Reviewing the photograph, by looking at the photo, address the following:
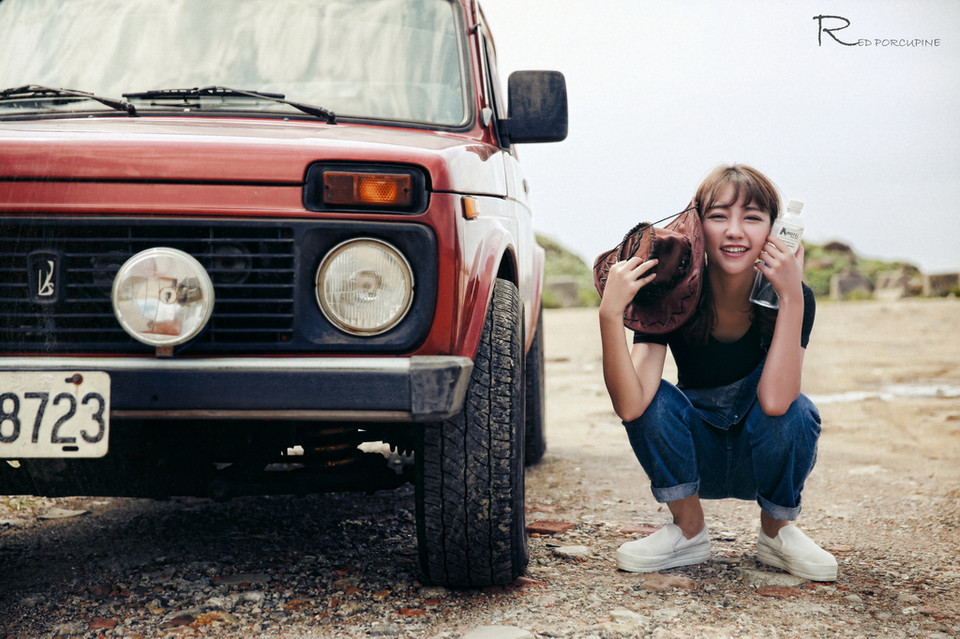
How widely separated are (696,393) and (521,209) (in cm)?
114

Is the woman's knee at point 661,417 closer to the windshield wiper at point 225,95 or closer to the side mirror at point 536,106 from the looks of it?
the side mirror at point 536,106

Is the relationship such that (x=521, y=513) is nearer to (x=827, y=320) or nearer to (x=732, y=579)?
(x=732, y=579)

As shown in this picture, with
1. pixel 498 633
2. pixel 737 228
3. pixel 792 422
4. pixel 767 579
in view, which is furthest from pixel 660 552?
pixel 737 228

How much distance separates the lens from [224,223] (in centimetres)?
203

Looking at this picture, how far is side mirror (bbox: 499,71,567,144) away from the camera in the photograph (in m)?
3.04

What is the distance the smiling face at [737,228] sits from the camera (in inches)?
102

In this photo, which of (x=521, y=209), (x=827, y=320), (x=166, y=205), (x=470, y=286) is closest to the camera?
(x=166, y=205)

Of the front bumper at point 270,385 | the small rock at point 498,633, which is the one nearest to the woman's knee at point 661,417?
the small rock at point 498,633

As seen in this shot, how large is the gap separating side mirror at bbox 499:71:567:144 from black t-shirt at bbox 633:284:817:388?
82cm

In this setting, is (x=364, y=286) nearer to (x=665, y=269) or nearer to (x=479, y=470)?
(x=479, y=470)

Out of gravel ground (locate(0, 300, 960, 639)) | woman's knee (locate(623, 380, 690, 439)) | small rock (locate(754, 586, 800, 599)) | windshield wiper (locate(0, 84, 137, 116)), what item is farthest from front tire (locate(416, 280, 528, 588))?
windshield wiper (locate(0, 84, 137, 116))

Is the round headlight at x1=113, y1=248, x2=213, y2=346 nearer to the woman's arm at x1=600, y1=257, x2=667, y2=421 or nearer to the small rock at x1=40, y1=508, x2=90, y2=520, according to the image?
the woman's arm at x1=600, y1=257, x2=667, y2=421

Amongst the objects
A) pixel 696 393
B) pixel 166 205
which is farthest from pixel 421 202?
pixel 696 393

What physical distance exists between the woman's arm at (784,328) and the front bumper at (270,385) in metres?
1.02
